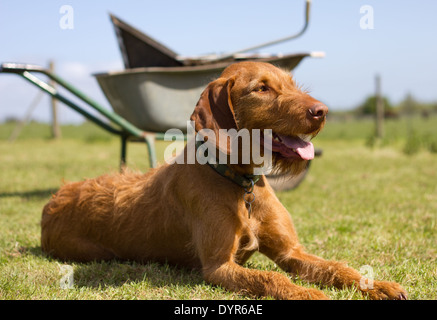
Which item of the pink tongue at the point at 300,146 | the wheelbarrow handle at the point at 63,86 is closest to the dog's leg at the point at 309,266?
the pink tongue at the point at 300,146

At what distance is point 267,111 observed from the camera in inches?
109

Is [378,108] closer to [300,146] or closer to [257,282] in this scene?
[300,146]

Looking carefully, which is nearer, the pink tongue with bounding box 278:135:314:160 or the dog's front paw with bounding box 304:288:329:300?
the dog's front paw with bounding box 304:288:329:300

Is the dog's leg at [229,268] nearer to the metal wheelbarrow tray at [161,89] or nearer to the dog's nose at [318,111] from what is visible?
the dog's nose at [318,111]

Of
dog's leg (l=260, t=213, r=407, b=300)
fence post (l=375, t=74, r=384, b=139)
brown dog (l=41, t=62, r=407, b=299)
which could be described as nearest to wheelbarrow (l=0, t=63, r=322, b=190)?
brown dog (l=41, t=62, r=407, b=299)

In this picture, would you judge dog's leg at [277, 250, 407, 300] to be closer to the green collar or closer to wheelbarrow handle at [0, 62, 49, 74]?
the green collar

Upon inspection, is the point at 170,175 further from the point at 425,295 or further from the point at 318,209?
the point at 318,209

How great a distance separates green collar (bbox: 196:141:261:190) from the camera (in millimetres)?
2842

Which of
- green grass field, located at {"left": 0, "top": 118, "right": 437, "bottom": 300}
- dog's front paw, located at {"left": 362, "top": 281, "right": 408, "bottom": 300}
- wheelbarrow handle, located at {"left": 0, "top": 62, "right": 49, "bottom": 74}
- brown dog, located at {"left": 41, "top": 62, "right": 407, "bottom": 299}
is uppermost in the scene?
wheelbarrow handle, located at {"left": 0, "top": 62, "right": 49, "bottom": 74}

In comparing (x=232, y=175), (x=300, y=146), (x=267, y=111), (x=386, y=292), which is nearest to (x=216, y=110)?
(x=267, y=111)

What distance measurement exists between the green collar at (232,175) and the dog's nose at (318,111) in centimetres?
59

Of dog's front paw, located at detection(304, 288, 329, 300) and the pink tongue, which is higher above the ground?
the pink tongue

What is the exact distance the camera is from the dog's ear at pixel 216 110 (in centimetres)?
272

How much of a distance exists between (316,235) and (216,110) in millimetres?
2095
